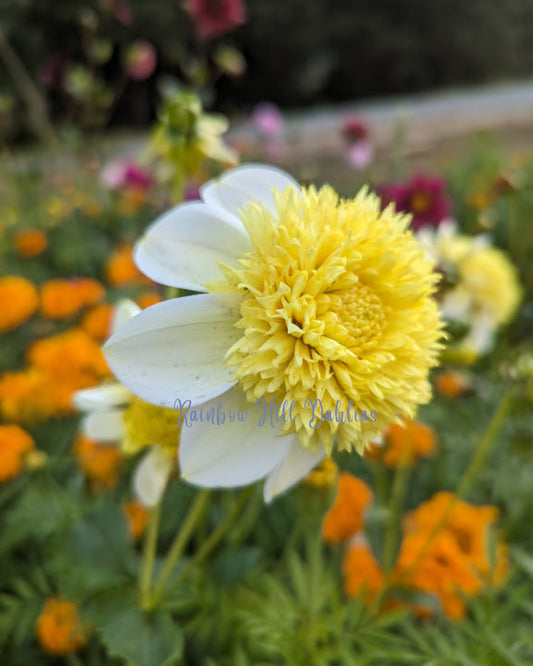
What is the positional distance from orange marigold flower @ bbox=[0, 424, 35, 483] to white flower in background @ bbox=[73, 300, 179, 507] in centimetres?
35

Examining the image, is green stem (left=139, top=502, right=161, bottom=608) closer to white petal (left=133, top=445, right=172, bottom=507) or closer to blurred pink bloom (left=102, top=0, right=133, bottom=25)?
white petal (left=133, top=445, right=172, bottom=507)

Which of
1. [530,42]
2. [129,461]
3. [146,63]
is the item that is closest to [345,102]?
[530,42]

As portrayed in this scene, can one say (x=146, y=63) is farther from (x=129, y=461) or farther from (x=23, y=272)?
(x=129, y=461)

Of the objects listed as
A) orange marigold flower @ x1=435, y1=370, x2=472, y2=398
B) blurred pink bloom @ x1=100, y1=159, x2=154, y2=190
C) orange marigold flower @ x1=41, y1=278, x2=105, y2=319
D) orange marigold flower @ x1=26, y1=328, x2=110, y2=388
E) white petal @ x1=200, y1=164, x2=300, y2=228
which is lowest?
orange marigold flower @ x1=435, y1=370, x2=472, y2=398

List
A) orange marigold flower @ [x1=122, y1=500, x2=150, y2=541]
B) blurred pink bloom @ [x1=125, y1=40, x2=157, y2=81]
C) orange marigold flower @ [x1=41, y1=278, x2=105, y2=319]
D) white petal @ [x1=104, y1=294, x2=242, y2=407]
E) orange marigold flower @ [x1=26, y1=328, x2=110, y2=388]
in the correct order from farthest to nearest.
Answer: blurred pink bloom @ [x1=125, y1=40, x2=157, y2=81] < orange marigold flower @ [x1=41, y1=278, x2=105, y2=319] < orange marigold flower @ [x1=26, y1=328, x2=110, y2=388] < orange marigold flower @ [x1=122, y1=500, x2=150, y2=541] < white petal @ [x1=104, y1=294, x2=242, y2=407]

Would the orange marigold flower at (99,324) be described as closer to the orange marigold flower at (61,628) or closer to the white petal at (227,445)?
the orange marigold flower at (61,628)

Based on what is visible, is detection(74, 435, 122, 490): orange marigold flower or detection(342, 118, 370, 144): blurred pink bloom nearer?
detection(74, 435, 122, 490): orange marigold flower

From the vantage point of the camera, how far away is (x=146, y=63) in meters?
1.94

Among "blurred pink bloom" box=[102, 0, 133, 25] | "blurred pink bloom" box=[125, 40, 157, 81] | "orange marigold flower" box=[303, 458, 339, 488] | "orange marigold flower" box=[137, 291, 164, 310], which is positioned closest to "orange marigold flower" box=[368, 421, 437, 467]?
"orange marigold flower" box=[303, 458, 339, 488]

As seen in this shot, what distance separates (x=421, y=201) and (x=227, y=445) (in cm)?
73

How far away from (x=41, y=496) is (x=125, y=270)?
596 mm

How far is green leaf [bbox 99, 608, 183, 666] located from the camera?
1.66 ft

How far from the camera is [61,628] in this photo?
0.74 m

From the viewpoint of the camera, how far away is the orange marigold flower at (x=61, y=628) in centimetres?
74
